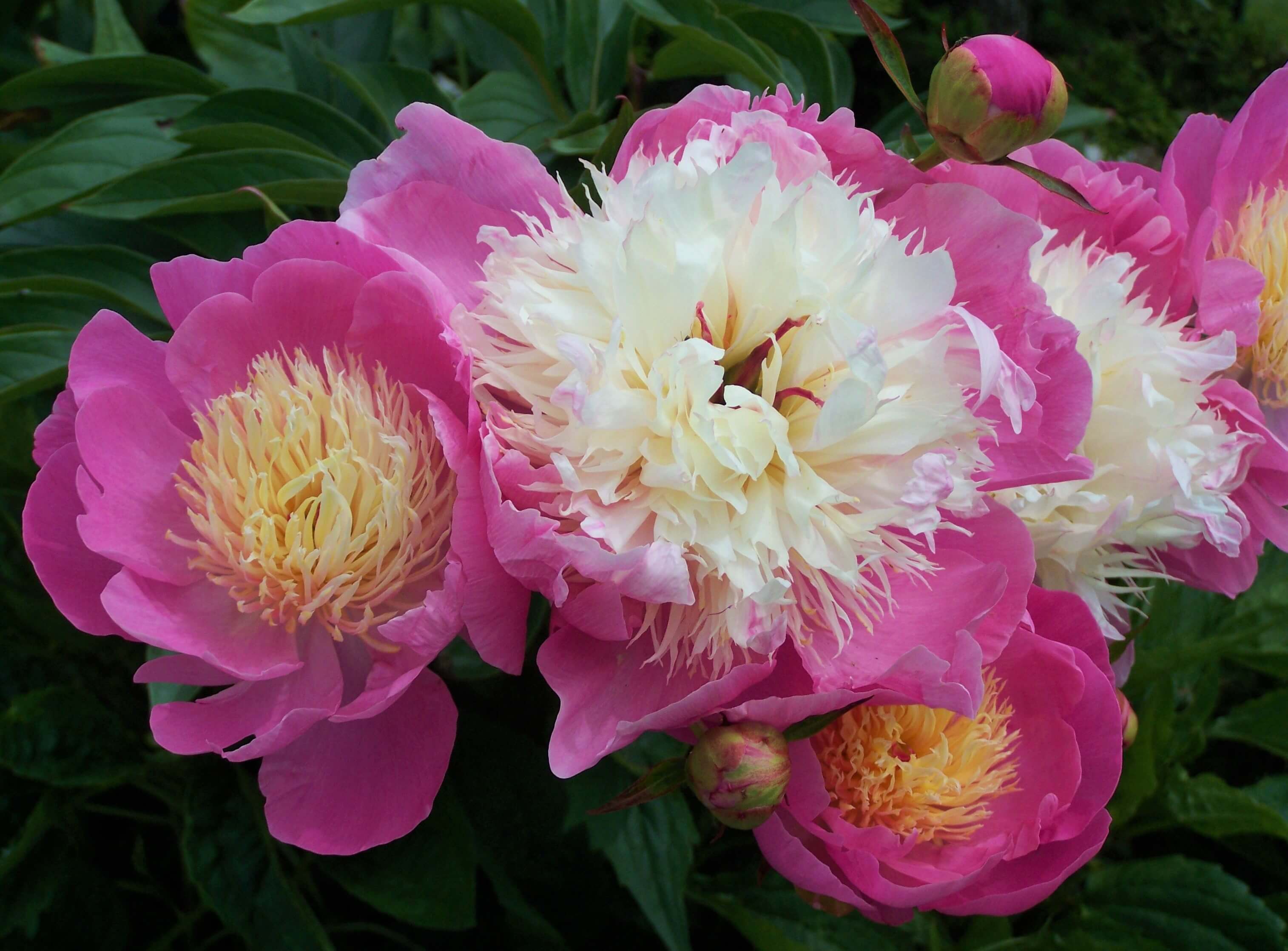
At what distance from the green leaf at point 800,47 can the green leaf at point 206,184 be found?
33cm

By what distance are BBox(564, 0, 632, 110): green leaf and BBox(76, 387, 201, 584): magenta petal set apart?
A: 470 millimetres

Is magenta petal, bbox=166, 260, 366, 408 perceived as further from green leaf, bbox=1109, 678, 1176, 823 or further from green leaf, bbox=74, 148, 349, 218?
green leaf, bbox=1109, 678, 1176, 823

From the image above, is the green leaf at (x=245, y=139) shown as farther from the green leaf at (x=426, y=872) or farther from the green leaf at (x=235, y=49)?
the green leaf at (x=426, y=872)

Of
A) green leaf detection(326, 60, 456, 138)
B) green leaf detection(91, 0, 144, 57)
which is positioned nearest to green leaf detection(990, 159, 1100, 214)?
green leaf detection(326, 60, 456, 138)

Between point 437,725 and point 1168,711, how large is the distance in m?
0.61

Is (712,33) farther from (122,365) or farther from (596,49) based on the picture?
(122,365)

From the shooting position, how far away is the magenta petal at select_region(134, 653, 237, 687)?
14.3 inches

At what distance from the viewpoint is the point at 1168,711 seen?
0.76 m

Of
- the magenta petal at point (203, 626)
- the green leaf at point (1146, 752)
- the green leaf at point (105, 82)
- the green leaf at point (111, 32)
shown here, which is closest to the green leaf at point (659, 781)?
the magenta petal at point (203, 626)

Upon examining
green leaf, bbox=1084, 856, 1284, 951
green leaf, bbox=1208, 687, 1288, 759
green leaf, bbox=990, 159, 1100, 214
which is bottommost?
green leaf, bbox=1084, 856, 1284, 951

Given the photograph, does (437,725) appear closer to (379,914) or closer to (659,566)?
(659,566)

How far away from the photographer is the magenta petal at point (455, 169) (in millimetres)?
404

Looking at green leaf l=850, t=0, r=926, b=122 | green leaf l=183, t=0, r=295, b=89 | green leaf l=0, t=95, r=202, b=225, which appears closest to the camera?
green leaf l=850, t=0, r=926, b=122

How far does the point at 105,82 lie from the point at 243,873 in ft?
2.05
